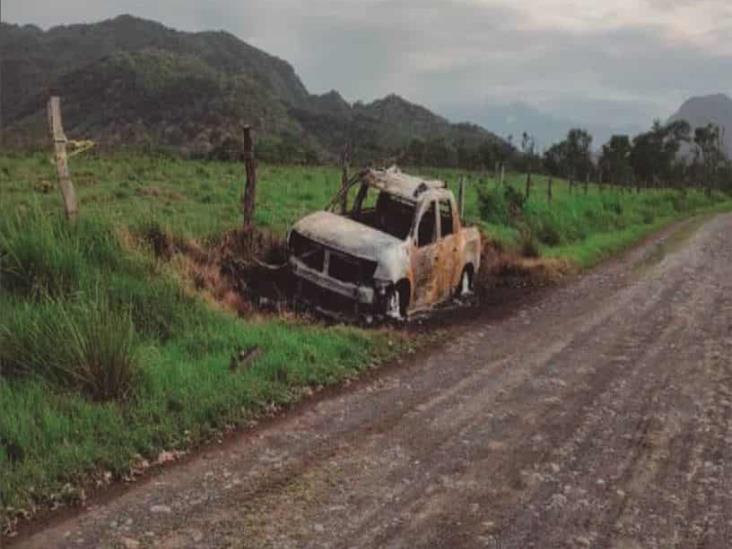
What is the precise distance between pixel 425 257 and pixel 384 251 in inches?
52.7

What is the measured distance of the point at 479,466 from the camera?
21.6ft

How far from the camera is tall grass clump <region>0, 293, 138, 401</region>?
7230 mm

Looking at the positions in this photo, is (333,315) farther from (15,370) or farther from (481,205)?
(481,205)

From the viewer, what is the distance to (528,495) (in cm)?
604

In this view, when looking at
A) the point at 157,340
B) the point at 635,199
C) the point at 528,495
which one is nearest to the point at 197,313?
the point at 157,340

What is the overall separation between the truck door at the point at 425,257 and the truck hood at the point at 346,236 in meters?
0.64

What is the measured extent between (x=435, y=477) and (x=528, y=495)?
0.70 metres

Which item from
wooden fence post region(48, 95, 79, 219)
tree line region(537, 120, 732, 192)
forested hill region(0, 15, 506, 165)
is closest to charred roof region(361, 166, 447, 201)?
wooden fence post region(48, 95, 79, 219)

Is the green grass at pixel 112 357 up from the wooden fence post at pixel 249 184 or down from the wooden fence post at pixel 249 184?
down

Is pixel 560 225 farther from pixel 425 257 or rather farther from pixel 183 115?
pixel 183 115

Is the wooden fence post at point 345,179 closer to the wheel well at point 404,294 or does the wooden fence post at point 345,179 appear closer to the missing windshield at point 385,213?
the missing windshield at point 385,213

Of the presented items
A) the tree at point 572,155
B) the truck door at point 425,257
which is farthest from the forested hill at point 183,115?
the truck door at point 425,257

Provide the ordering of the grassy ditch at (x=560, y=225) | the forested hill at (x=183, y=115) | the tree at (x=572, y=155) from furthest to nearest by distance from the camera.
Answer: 1. the forested hill at (x=183, y=115)
2. the tree at (x=572, y=155)
3. the grassy ditch at (x=560, y=225)

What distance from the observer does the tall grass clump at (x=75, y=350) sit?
723cm
